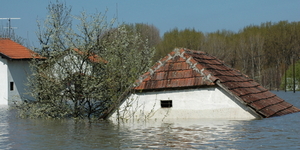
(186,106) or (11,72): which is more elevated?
(11,72)

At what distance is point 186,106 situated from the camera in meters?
17.3

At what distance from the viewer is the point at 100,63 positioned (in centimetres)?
1931

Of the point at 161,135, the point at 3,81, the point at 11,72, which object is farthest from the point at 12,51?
the point at 161,135

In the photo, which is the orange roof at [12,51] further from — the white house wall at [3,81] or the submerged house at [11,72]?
the white house wall at [3,81]

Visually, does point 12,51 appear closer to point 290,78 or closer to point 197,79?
point 197,79

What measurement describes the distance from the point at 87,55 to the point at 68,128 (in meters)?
3.19

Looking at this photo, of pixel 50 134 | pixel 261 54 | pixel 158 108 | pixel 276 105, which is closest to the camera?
pixel 50 134

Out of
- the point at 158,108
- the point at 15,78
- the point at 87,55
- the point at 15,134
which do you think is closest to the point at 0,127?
the point at 15,134

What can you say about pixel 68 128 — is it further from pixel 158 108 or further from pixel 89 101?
pixel 158 108

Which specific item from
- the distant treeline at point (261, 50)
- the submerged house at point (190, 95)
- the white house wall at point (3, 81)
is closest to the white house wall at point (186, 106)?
the submerged house at point (190, 95)

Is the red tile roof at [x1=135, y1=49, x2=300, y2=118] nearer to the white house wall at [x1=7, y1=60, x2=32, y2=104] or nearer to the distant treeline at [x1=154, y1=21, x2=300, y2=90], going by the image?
the white house wall at [x1=7, y1=60, x2=32, y2=104]

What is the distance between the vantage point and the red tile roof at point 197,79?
16731mm

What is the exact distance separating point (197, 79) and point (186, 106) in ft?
3.55

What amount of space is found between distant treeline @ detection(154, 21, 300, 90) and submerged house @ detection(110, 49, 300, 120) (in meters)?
49.9
